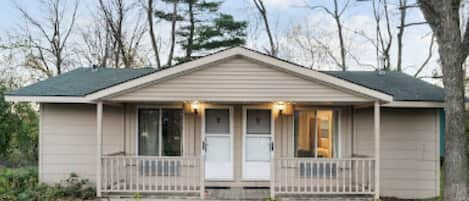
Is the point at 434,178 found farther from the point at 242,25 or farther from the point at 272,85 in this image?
the point at 242,25

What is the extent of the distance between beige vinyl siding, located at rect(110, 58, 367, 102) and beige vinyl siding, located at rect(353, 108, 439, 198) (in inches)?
66.0

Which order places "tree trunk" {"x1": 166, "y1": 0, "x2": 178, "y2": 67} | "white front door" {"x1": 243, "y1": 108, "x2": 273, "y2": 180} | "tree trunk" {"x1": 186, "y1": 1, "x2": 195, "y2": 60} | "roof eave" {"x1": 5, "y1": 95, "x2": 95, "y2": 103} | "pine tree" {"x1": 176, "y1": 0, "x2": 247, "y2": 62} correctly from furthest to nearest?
1. "tree trunk" {"x1": 166, "y1": 0, "x2": 178, "y2": 67}
2. "tree trunk" {"x1": 186, "y1": 1, "x2": 195, "y2": 60}
3. "pine tree" {"x1": 176, "y1": 0, "x2": 247, "y2": 62}
4. "white front door" {"x1": 243, "y1": 108, "x2": 273, "y2": 180}
5. "roof eave" {"x1": 5, "y1": 95, "x2": 95, "y2": 103}

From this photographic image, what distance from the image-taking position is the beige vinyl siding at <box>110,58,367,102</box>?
8289mm

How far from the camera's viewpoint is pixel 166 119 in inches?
384

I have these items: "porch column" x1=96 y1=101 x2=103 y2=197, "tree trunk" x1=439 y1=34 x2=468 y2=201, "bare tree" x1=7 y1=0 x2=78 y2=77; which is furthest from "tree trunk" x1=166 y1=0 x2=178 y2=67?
"tree trunk" x1=439 y1=34 x2=468 y2=201

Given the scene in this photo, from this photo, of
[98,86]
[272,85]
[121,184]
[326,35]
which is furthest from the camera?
[326,35]

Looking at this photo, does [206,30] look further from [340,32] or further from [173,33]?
[340,32]

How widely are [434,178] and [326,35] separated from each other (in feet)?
48.4

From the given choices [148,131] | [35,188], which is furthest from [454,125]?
[35,188]

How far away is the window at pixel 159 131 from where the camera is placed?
31.8 ft

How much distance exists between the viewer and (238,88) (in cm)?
832

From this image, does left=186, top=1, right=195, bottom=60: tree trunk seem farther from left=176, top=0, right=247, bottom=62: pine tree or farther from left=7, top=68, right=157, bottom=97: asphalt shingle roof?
left=7, top=68, right=157, bottom=97: asphalt shingle roof

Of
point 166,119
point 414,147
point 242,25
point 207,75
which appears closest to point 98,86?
point 166,119

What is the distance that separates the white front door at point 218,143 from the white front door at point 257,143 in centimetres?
36
